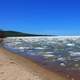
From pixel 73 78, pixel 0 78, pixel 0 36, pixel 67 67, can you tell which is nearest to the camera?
pixel 0 78

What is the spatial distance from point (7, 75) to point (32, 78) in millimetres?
947

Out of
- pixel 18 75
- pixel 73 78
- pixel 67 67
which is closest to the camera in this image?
pixel 18 75

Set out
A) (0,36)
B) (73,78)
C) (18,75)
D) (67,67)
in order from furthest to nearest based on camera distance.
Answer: (0,36) → (67,67) → (73,78) → (18,75)

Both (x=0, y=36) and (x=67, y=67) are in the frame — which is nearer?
(x=67, y=67)

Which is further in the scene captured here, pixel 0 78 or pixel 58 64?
pixel 58 64

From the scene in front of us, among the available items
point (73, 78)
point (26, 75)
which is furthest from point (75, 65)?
point (26, 75)

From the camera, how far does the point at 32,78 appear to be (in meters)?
9.74

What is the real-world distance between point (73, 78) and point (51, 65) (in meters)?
3.93

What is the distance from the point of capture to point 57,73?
1285 cm

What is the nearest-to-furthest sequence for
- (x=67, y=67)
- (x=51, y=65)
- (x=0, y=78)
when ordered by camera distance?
(x=0, y=78) → (x=67, y=67) → (x=51, y=65)

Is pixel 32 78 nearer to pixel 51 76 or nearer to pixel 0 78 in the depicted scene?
pixel 0 78

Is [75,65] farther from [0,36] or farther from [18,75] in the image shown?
[0,36]

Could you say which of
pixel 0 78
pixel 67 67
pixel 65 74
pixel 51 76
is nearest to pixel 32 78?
pixel 0 78

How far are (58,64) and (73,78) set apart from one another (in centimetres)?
399
